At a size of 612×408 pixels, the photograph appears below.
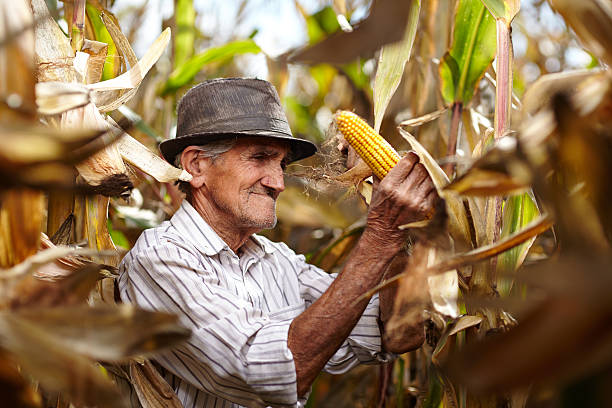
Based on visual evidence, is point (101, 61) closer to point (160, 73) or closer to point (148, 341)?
point (148, 341)

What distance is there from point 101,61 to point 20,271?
2.88 feet

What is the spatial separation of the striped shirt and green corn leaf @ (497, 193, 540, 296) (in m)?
0.40

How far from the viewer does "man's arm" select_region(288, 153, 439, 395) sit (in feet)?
3.81

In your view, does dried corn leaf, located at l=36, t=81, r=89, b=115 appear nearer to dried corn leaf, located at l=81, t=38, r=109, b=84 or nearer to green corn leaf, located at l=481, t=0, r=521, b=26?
dried corn leaf, located at l=81, t=38, r=109, b=84

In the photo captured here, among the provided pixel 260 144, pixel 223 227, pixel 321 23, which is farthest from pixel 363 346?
pixel 321 23

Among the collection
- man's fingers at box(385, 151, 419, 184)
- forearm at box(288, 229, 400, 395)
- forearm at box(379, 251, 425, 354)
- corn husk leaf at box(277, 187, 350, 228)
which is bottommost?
corn husk leaf at box(277, 187, 350, 228)

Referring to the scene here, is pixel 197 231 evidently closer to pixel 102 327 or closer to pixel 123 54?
pixel 123 54

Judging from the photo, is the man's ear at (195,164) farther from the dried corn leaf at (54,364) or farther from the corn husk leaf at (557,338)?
the corn husk leaf at (557,338)

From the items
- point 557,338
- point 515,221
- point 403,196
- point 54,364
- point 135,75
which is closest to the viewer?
point 557,338

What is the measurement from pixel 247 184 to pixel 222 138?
0.50ft

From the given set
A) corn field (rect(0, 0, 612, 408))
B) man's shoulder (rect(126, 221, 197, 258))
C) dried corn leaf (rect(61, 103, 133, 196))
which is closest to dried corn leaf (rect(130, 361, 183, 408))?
corn field (rect(0, 0, 612, 408))

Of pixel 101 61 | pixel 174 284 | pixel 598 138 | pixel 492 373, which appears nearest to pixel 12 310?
pixel 492 373

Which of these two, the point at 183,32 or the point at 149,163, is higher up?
the point at 183,32

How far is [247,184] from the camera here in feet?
5.28
